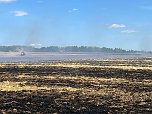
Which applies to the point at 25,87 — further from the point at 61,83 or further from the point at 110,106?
the point at 110,106

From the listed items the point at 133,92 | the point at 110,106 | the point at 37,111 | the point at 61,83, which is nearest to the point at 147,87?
the point at 133,92

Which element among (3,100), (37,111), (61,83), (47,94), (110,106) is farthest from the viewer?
(61,83)

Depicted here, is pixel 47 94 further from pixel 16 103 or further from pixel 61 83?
pixel 61 83

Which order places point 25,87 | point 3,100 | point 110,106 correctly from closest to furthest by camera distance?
point 110,106 → point 3,100 → point 25,87

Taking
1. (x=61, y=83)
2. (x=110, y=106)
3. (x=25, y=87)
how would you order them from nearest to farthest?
(x=110, y=106), (x=25, y=87), (x=61, y=83)

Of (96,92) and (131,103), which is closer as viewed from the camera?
(131,103)

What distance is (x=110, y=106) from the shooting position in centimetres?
3180

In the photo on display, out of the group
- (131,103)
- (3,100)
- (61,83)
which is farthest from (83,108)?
(61,83)

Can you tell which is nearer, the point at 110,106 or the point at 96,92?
the point at 110,106

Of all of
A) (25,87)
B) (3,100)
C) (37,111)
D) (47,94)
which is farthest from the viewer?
(25,87)

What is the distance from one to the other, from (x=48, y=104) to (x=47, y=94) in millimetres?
5864

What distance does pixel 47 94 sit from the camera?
38469 millimetres

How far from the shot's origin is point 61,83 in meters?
48.4

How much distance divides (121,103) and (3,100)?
28.6 feet
